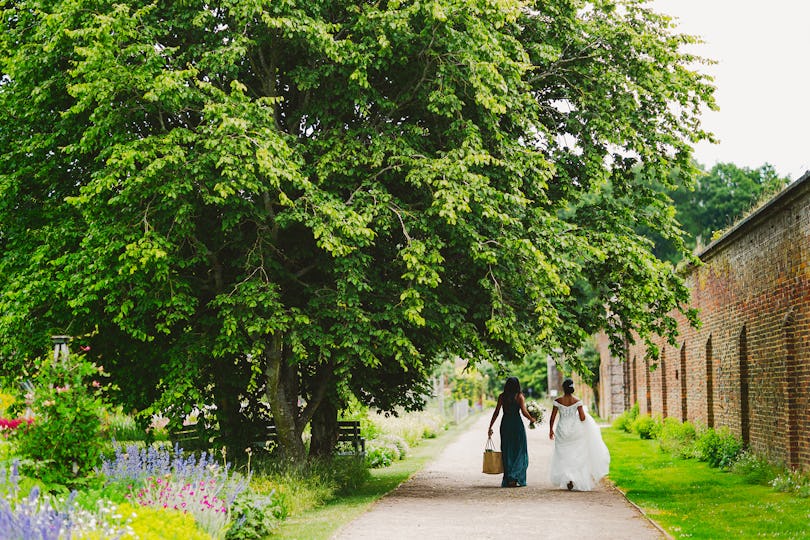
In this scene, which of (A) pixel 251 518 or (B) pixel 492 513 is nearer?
(A) pixel 251 518

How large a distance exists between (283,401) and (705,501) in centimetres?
696

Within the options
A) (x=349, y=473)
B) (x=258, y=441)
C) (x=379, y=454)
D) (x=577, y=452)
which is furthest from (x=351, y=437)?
(x=577, y=452)

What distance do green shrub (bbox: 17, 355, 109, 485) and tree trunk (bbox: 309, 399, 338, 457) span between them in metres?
9.31

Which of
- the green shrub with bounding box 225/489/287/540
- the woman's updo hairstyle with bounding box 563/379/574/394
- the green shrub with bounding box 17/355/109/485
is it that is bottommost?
the green shrub with bounding box 225/489/287/540

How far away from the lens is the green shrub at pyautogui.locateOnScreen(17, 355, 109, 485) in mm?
10055

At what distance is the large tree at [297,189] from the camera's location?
13.6 metres

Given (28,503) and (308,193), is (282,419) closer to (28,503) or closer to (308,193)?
(308,193)

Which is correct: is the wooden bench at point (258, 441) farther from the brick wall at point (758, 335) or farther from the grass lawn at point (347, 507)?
the brick wall at point (758, 335)

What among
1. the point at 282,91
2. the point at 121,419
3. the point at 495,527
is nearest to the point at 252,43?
the point at 282,91

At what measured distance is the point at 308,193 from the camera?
45.6 feet

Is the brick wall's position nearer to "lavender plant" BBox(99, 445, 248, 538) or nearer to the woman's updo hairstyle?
the woman's updo hairstyle

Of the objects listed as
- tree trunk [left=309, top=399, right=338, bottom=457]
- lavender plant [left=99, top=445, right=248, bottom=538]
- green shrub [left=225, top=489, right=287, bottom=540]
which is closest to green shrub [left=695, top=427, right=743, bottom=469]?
tree trunk [left=309, top=399, right=338, bottom=457]

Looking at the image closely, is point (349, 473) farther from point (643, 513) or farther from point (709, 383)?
point (709, 383)

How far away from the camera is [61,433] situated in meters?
10.1
